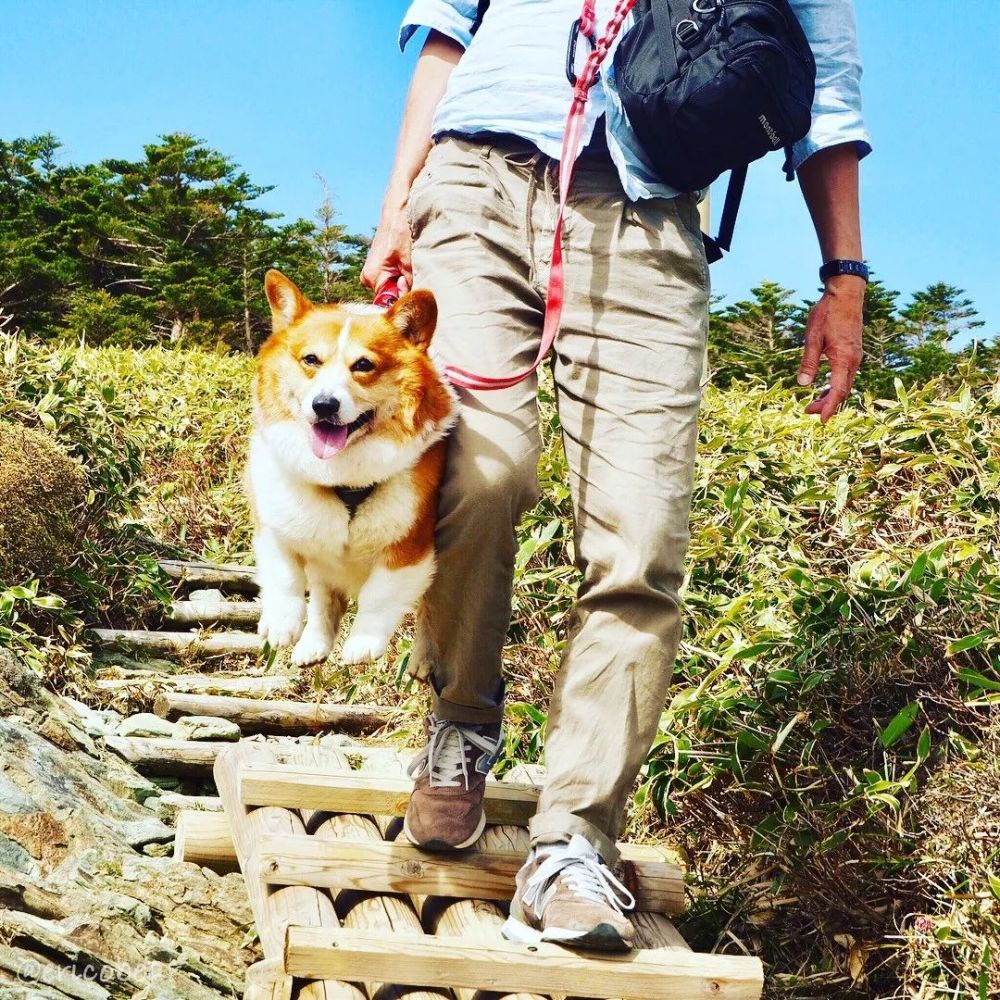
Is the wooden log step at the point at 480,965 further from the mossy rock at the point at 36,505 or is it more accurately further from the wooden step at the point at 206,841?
the mossy rock at the point at 36,505

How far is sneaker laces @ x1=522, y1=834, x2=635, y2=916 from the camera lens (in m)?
2.22

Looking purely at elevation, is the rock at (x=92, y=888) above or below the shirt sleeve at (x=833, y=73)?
below

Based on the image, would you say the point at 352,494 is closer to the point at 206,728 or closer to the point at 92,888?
the point at 92,888

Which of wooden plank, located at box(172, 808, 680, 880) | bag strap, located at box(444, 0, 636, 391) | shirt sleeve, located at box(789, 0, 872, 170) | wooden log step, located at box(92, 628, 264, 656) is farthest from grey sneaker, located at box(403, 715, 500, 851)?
wooden log step, located at box(92, 628, 264, 656)

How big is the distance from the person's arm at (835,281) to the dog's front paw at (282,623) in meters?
1.17

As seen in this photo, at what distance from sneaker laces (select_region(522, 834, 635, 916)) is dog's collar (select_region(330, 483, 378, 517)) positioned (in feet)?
2.53

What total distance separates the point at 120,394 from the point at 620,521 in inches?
231

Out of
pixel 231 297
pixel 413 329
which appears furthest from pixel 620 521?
pixel 231 297

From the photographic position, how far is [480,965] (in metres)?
2.21

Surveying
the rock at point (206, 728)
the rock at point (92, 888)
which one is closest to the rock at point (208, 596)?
the rock at point (206, 728)

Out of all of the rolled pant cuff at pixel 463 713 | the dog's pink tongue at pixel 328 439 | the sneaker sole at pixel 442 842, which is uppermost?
the dog's pink tongue at pixel 328 439

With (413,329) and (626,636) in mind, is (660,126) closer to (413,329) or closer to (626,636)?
(413,329)

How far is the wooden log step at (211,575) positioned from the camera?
573 cm

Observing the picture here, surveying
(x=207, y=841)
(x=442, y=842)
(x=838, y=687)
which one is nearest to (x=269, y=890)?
(x=442, y=842)
